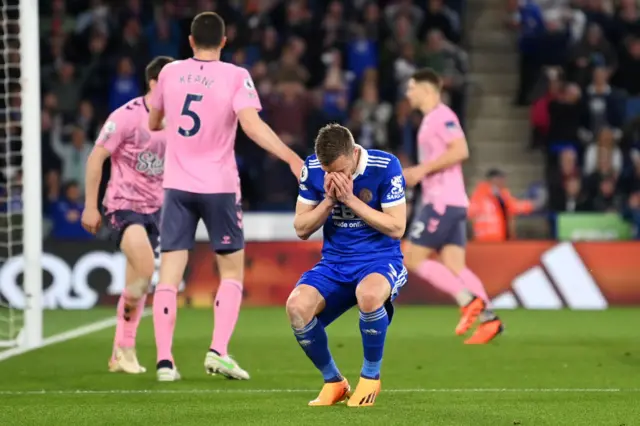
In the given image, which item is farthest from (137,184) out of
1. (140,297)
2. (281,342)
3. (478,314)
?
(478,314)

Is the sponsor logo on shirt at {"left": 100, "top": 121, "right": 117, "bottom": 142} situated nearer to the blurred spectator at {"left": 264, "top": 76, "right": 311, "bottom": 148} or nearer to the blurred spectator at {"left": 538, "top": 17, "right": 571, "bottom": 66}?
the blurred spectator at {"left": 264, "top": 76, "right": 311, "bottom": 148}

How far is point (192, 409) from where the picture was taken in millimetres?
6828

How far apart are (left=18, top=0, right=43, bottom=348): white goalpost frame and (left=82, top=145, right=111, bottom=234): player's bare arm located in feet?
4.90

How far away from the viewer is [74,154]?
1803cm

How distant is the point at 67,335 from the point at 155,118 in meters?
3.81

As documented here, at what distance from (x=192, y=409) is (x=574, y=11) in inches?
557

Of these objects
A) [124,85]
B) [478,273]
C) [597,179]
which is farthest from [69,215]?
[597,179]

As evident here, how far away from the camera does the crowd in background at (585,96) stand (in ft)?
57.7

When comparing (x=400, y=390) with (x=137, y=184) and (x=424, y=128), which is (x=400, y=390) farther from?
(x=424, y=128)

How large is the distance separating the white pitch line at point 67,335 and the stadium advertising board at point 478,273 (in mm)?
1090

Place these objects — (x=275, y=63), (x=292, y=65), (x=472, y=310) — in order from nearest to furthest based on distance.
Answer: (x=472, y=310) → (x=292, y=65) → (x=275, y=63)

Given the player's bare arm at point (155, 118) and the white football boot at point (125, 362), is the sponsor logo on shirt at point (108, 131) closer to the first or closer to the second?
the player's bare arm at point (155, 118)

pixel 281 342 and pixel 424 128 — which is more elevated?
pixel 424 128

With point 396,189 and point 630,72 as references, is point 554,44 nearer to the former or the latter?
point 630,72
